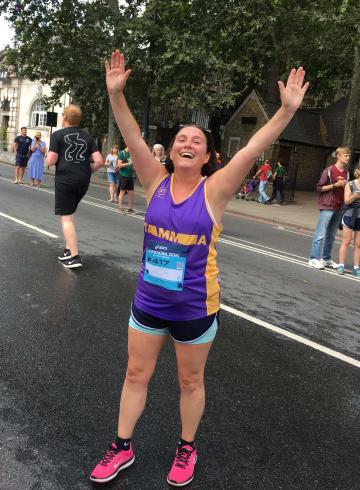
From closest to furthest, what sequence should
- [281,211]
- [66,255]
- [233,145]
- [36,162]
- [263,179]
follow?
[66,255], [36,162], [281,211], [263,179], [233,145]

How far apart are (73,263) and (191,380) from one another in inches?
163

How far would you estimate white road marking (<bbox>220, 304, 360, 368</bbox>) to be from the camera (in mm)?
4230

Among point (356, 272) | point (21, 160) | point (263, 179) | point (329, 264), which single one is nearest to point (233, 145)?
point (263, 179)

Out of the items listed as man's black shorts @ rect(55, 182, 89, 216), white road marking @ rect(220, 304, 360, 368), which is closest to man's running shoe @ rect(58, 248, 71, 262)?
man's black shorts @ rect(55, 182, 89, 216)

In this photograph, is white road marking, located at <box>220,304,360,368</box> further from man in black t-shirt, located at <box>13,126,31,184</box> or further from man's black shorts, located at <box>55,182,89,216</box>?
man in black t-shirt, located at <box>13,126,31,184</box>

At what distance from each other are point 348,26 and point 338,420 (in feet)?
61.2

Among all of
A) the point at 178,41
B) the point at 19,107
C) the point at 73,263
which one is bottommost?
the point at 73,263

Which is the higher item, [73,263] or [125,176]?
[125,176]

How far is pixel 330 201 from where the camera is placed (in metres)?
8.00

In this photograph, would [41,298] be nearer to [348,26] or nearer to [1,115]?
[348,26]

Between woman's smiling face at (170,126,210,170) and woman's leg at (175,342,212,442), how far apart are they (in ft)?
2.91

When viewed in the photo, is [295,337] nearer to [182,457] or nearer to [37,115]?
[182,457]

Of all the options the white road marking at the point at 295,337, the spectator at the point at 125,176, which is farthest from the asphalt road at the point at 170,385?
the spectator at the point at 125,176

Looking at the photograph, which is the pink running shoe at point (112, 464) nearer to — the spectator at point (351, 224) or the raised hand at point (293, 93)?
the raised hand at point (293, 93)
